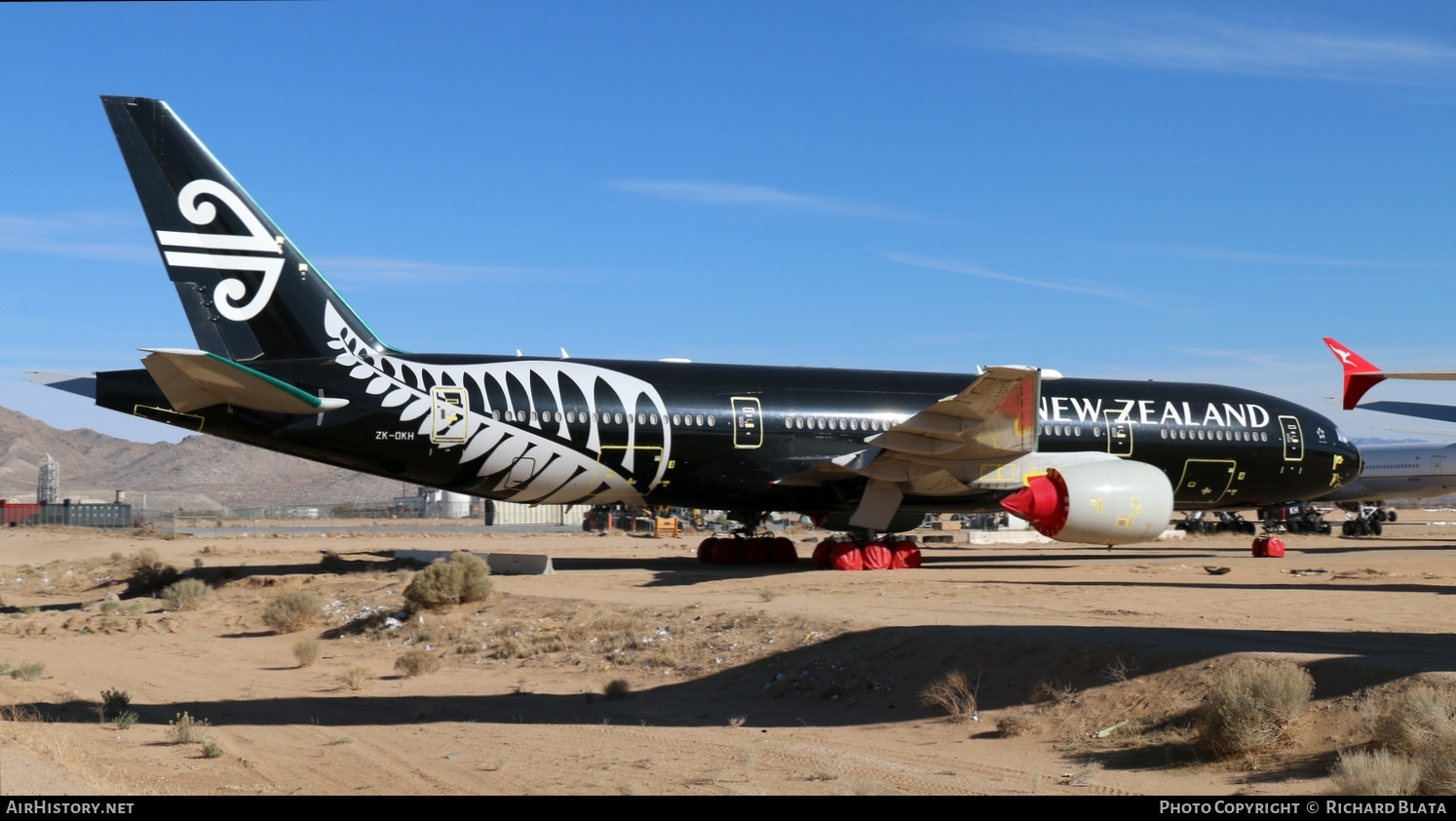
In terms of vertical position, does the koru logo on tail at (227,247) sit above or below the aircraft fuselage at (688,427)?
above

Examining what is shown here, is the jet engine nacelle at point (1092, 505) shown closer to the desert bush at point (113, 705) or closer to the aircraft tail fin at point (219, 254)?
the aircraft tail fin at point (219, 254)

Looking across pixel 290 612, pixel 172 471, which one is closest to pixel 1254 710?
pixel 290 612

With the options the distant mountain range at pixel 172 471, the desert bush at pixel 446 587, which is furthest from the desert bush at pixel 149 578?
the distant mountain range at pixel 172 471

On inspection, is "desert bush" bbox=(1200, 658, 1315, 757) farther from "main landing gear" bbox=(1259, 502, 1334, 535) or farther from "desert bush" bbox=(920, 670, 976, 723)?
"main landing gear" bbox=(1259, 502, 1334, 535)

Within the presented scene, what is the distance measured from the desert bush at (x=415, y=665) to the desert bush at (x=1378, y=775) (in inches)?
428

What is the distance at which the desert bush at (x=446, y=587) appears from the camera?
18.8 metres

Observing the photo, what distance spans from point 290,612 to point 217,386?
3582 mm

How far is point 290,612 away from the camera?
1906 centimetres

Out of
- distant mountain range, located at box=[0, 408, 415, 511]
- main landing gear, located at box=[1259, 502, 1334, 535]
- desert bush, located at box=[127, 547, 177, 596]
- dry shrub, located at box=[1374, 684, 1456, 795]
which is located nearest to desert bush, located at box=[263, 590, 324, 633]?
desert bush, located at box=[127, 547, 177, 596]

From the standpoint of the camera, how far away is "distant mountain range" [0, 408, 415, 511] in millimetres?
151000

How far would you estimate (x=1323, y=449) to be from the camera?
26734 millimetres

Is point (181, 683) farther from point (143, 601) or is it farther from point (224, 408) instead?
point (143, 601)

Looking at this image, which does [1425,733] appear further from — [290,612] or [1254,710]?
[290,612]

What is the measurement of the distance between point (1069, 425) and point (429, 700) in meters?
14.9
